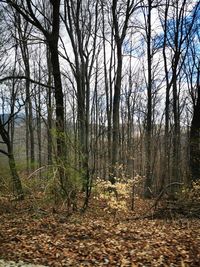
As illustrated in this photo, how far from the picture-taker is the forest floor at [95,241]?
6.73 metres

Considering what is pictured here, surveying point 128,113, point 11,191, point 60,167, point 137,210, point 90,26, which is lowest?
point 137,210

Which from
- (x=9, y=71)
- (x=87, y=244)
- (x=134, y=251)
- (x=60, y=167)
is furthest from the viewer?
(x=9, y=71)

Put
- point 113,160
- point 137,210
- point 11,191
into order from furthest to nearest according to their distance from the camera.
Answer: point 113,160
point 137,210
point 11,191

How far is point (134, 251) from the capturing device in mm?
7094

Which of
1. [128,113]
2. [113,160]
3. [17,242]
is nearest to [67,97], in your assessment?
[128,113]

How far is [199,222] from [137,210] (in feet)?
13.9

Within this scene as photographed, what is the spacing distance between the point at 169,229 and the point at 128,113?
25882 millimetres

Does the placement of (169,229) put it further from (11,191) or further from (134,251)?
(11,191)

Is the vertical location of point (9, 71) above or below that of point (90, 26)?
below

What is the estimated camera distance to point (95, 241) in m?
7.96

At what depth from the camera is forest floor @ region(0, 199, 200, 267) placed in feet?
22.1

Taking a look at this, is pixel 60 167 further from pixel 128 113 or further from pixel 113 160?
pixel 128 113

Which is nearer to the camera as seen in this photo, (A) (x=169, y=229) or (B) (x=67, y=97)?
(A) (x=169, y=229)

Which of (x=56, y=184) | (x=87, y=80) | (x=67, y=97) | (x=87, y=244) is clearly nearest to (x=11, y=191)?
(x=56, y=184)
